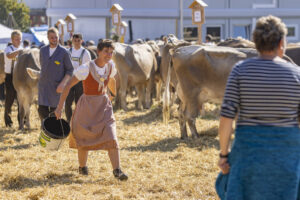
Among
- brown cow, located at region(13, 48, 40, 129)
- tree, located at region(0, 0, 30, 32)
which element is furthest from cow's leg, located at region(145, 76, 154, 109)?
tree, located at region(0, 0, 30, 32)

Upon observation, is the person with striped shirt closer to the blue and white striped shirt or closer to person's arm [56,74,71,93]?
the blue and white striped shirt

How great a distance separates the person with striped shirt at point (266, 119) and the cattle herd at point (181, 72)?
487 centimetres

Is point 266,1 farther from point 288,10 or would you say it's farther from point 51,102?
point 51,102

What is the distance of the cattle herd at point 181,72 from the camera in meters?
8.83

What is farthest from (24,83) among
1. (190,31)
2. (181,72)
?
(190,31)

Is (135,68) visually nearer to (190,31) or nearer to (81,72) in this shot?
(81,72)

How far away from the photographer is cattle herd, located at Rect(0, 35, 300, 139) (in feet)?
29.0

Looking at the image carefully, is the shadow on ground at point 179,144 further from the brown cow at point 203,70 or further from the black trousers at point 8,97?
the black trousers at point 8,97

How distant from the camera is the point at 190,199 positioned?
222 inches

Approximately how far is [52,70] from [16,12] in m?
42.3

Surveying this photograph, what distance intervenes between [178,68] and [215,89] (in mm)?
726

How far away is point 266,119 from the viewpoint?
3336mm

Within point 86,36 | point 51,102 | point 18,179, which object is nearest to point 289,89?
point 18,179

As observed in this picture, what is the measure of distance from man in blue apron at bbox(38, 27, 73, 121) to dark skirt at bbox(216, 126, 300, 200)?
5035 mm
